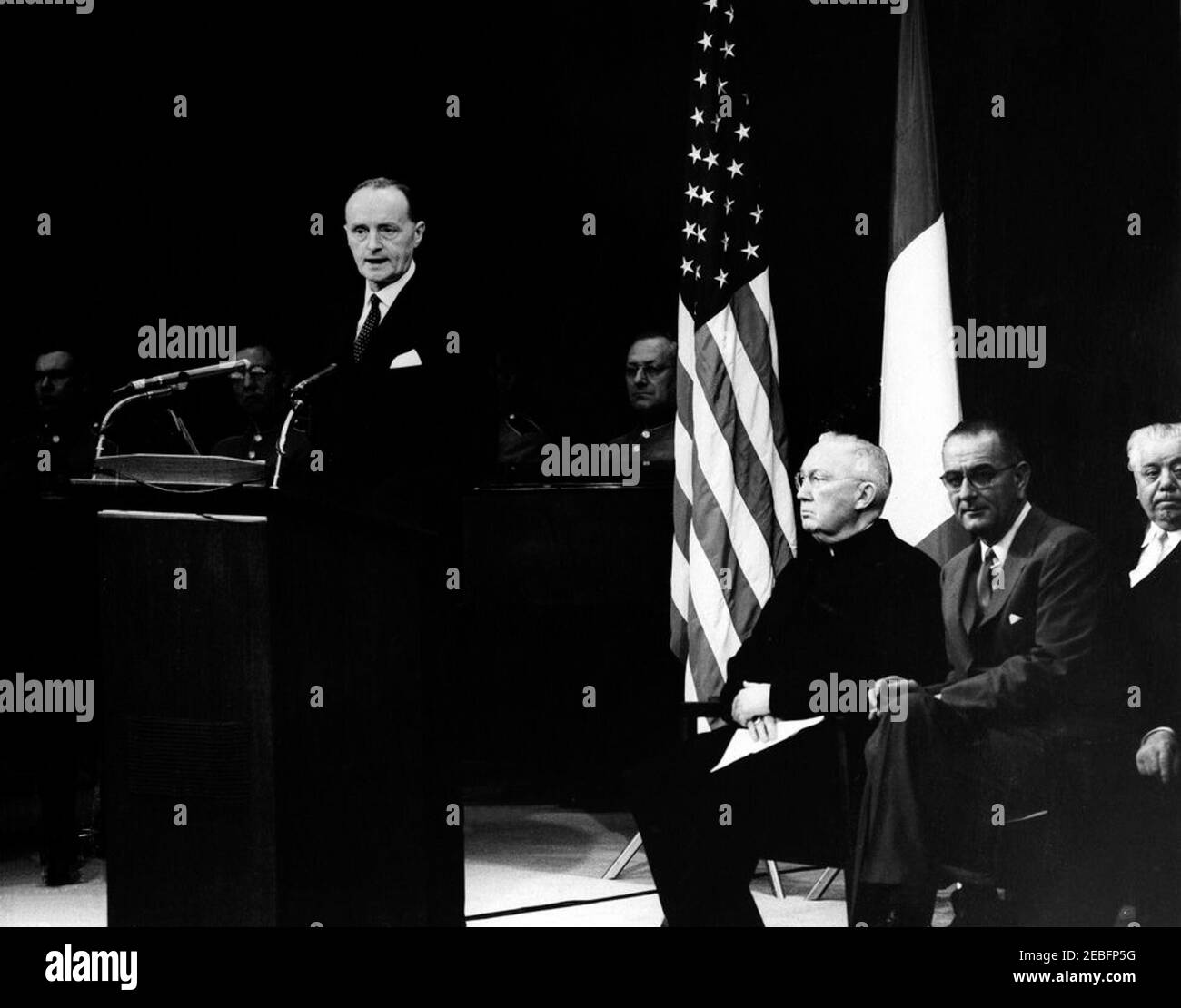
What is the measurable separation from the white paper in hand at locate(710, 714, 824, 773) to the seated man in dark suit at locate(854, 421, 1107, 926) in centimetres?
19

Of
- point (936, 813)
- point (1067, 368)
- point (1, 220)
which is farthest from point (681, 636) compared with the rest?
point (1, 220)

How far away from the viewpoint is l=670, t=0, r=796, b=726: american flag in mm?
5105

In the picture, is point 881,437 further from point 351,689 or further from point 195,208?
point 195,208

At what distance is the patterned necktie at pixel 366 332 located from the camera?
4.07 m

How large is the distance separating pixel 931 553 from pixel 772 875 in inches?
45.2

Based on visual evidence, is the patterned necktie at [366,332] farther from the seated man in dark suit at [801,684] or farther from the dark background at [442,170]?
the dark background at [442,170]

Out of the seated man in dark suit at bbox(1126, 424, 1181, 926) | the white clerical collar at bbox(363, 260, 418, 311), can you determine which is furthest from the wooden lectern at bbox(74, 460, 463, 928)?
the seated man in dark suit at bbox(1126, 424, 1181, 926)

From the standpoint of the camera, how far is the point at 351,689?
340 cm

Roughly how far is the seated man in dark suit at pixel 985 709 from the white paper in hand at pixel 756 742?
190 millimetres

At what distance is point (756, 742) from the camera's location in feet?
14.5

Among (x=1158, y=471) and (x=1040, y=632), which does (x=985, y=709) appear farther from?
(x=1158, y=471)

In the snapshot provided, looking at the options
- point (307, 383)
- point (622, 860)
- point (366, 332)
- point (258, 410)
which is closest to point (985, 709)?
point (622, 860)

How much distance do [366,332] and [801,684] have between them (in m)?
1.59

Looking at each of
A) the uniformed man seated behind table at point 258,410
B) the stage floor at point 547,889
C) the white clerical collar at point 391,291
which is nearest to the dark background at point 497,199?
the uniformed man seated behind table at point 258,410
